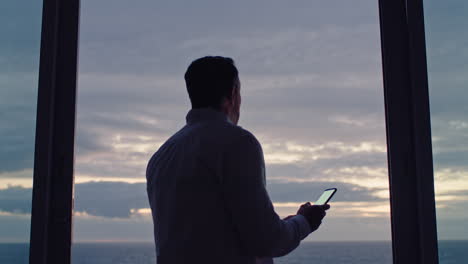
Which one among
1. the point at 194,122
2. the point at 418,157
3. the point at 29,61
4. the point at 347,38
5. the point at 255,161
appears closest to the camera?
the point at 255,161

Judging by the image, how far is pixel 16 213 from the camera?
1.68 meters

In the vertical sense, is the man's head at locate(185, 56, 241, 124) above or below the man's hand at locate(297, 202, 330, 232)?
above

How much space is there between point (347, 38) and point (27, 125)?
292 cm

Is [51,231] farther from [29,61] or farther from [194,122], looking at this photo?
[194,122]

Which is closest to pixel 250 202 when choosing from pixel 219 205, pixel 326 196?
pixel 219 205

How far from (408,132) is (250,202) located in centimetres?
88

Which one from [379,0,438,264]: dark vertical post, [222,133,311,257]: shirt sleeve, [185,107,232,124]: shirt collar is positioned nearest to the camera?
[222,133,311,257]: shirt sleeve

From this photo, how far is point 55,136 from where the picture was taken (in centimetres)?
168

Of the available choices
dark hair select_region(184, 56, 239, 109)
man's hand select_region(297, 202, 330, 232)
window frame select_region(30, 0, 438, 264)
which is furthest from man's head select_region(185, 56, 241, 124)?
window frame select_region(30, 0, 438, 264)

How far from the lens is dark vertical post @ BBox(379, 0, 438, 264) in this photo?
62.6 inches

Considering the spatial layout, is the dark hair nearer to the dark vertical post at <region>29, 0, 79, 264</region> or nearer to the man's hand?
the man's hand

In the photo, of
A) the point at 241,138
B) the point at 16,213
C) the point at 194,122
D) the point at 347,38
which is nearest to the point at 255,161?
the point at 241,138

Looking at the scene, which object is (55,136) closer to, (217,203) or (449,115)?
(217,203)

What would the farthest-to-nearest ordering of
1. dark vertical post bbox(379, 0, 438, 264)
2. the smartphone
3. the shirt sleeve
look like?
1. dark vertical post bbox(379, 0, 438, 264)
2. the smartphone
3. the shirt sleeve
